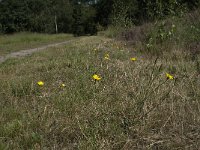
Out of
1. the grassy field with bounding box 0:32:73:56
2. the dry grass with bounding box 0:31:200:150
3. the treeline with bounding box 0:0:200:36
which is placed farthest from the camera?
the treeline with bounding box 0:0:200:36

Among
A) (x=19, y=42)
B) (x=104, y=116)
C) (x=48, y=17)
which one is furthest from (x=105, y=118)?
(x=48, y=17)

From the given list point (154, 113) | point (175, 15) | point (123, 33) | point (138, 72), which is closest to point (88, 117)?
point (154, 113)

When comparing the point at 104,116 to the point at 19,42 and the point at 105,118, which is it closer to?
the point at 105,118

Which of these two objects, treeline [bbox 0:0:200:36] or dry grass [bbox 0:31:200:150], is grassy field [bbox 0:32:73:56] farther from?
treeline [bbox 0:0:200:36]

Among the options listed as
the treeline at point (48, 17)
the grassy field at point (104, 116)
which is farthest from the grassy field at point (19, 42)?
the treeline at point (48, 17)

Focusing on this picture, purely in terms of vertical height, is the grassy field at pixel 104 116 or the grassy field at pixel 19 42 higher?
the grassy field at pixel 104 116

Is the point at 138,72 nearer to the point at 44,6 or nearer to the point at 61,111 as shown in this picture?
the point at 61,111

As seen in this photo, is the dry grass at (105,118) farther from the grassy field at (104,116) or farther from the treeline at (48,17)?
the treeline at (48,17)

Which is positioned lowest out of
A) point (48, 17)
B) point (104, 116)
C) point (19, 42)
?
point (19, 42)

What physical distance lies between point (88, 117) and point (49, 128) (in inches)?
11.7

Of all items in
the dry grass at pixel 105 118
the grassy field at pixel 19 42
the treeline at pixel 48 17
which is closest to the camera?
the dry grass at pixel 105 118

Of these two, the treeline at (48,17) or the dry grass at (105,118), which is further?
the treeline at (48,17)

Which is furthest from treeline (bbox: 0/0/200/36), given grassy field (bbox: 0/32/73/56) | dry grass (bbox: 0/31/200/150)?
dry grass (bbox: 0/31/200/150)

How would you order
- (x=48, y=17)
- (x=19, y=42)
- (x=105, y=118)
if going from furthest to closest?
1. (x=48, y=17)
2. (x=19, y=42)
3. (x=105, y=118)
